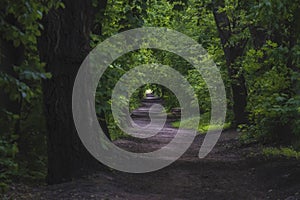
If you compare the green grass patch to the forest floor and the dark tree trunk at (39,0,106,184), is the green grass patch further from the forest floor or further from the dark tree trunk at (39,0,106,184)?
the dark tree trunk at (39,0,106,184)

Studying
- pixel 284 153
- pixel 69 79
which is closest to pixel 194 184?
pixel 69 79

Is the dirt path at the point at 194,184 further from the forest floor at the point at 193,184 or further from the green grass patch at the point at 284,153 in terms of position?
the green grass patch at the point at 284,153

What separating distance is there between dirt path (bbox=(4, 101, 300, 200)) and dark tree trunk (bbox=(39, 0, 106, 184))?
18.6 inches

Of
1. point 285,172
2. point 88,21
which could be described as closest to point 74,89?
point 88,21

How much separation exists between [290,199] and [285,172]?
2.13 meters

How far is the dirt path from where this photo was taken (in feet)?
25.9

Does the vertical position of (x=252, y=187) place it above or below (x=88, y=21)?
below

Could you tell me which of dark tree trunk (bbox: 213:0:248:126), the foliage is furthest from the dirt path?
dark tree trunk (bbox: 213:0:248:126)

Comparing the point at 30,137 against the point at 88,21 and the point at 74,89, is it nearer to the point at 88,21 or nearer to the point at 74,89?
the point at 74,89

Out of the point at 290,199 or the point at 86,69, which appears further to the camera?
the point at 86,69

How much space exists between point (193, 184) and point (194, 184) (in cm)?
2

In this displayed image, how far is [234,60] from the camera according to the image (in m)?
18.6

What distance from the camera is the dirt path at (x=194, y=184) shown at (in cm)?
790

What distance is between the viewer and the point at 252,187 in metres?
9.04
